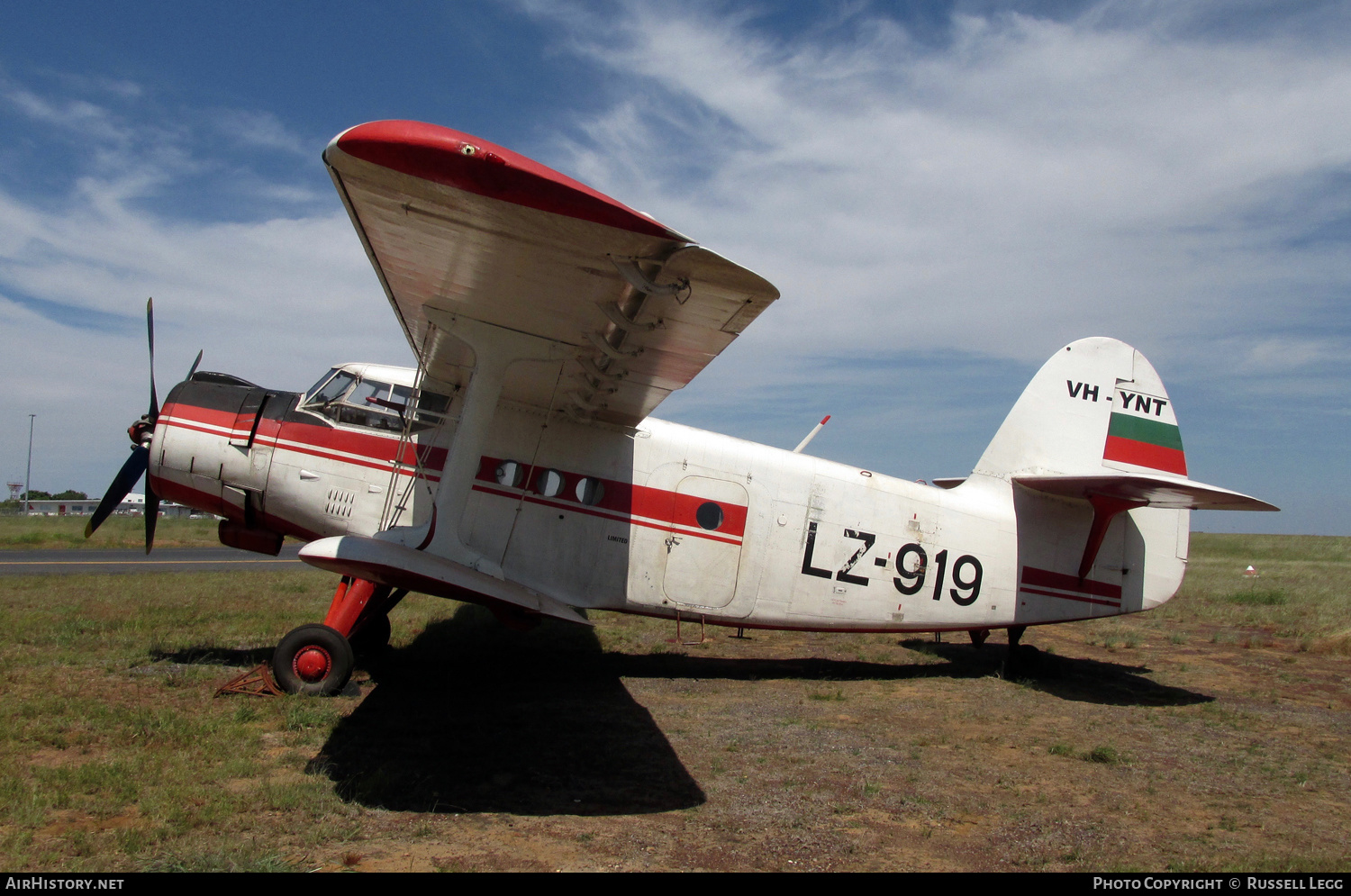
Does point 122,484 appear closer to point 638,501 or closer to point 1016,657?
point 638,501

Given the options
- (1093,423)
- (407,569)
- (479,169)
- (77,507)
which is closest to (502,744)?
(407,569)

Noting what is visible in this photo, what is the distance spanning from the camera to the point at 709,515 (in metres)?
7.79

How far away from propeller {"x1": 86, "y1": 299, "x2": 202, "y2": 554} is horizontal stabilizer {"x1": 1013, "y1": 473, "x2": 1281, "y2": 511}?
30.8ft

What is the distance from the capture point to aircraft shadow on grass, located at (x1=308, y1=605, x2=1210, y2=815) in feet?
15.5

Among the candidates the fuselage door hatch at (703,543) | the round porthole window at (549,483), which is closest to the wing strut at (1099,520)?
the fuselage door hatch at (703,543)

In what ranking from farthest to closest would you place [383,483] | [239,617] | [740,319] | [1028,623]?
1. [239,617]
2. [1028,623]
3. [383,483]
4. [740,319]

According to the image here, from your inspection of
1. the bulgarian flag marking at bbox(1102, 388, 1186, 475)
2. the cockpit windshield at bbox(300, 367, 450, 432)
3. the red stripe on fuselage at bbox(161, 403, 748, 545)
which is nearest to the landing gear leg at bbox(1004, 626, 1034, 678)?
the bulgarian flag marking at bbox(1102, 388, 1186, 475)

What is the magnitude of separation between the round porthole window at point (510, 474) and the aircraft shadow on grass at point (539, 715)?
6.67 feet

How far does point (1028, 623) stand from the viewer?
873 cm

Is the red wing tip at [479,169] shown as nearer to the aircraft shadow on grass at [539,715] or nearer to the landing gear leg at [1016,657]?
the aircraft shadow on grass at [539,715]
